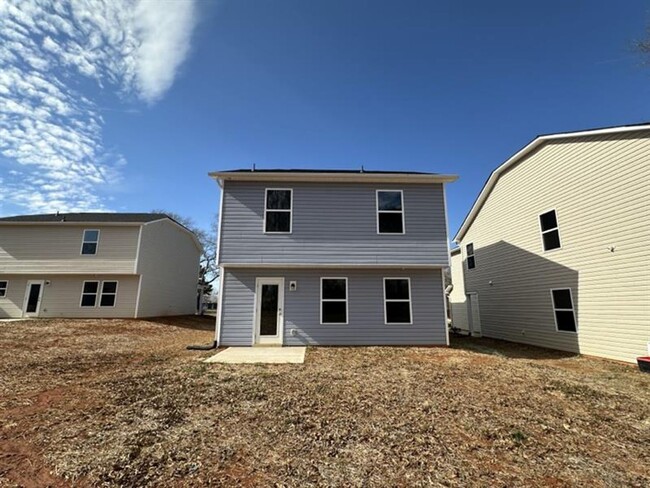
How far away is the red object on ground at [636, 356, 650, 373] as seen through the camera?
285 inches

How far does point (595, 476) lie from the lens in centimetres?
315

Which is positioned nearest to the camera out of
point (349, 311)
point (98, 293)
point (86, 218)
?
point (349, 311)

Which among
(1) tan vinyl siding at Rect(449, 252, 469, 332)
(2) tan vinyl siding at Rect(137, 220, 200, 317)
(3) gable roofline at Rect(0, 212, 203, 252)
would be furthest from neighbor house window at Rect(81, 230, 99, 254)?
(1) tan vinyl siding at Rect(449, 252, 469, 332)

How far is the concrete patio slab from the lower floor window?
11.4m

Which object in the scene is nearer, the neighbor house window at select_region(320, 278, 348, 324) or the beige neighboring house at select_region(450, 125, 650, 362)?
the beige neighboring house at select_region(450, 125, 650, 362)

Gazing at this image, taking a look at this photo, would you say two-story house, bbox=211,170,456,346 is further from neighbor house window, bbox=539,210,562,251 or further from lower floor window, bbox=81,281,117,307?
lower floor window, bbox=81,281,117,307

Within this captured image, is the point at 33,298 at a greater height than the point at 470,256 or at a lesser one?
lesser

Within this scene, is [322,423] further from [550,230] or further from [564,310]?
[550,230]

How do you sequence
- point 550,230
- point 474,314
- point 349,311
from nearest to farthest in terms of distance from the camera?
point 349,311, point 550,230, point 474,314

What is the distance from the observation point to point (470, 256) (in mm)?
16172

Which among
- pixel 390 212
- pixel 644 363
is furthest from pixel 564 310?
pixel 390 212

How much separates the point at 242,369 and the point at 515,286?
1133 centimetres

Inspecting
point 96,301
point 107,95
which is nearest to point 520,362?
point 107,95

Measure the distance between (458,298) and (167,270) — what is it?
18.3 m
